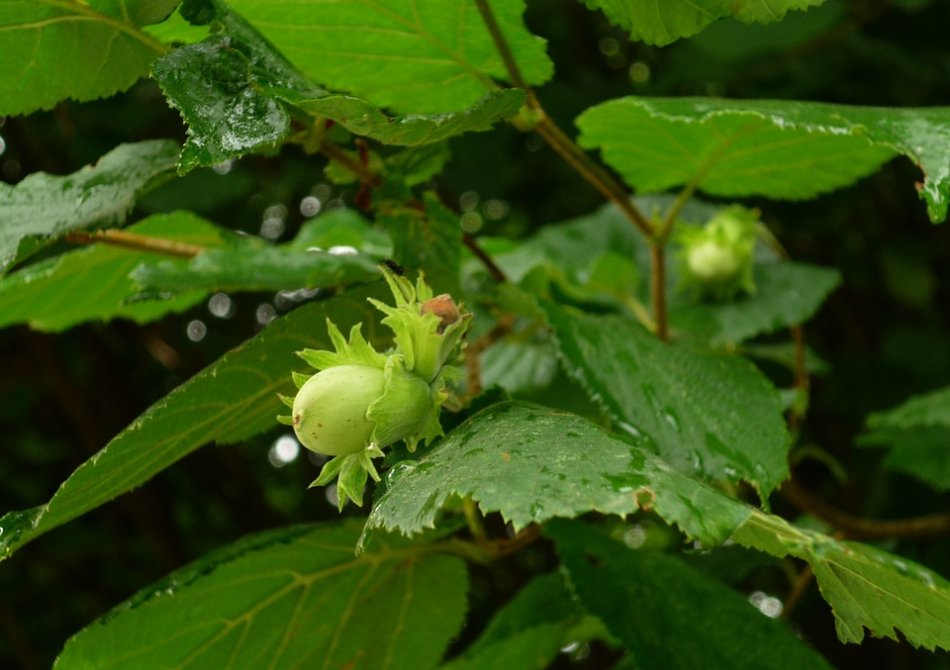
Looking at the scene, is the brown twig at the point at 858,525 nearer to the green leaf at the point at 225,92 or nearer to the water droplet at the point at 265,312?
the green leaf at the point at 225,92

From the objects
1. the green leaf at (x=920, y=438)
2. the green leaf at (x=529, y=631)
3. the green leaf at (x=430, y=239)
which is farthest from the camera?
the green leaf at (x=920, y=438)

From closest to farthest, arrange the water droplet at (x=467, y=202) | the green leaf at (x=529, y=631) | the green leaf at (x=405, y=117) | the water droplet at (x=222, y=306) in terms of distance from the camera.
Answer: the green leaf at (x=405, y=117) → the green leaf at (x=529, y=631) → the water droplet at (x=467, y=202) → the water droplet at (x=222, y=306)

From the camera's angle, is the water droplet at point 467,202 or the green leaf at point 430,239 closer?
the green leaf at point 430,239

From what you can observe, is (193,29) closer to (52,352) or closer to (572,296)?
(572,296)

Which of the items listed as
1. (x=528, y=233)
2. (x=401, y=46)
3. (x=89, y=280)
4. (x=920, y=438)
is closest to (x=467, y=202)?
(x=528, y=233)

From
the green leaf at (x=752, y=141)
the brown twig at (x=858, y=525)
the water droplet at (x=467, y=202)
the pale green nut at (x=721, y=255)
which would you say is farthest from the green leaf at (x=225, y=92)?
the water droplet at (x=467, y=202)

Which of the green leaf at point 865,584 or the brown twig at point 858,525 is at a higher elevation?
the green leaf at point 865,584

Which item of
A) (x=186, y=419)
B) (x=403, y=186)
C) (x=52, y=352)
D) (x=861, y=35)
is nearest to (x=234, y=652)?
(x=186, y=419)

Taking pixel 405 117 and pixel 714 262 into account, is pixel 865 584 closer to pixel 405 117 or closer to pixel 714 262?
pixel 405 117
